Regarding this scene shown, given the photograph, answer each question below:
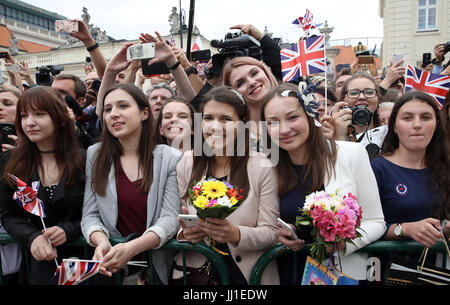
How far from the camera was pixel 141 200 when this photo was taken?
7.47 feet

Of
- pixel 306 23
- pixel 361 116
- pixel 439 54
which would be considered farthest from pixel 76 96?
pixel 439 54

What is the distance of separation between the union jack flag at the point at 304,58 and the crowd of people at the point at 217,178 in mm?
763

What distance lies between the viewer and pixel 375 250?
1.97 meters

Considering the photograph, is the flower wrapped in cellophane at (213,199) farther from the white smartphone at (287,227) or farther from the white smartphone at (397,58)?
the white smartphone at (397,58)

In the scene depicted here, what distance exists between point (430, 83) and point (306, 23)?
3.71 m

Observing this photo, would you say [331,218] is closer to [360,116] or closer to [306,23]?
[360,116]

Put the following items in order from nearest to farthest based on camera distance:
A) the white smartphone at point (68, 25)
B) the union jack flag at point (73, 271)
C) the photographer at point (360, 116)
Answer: the union jack flag at point (73, 271) < the photographer at point (360, 116) < the white smartphone at point (68, 25)

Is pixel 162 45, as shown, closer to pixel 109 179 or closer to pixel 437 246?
pixel 109 179

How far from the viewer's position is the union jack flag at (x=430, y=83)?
3080 millimetres

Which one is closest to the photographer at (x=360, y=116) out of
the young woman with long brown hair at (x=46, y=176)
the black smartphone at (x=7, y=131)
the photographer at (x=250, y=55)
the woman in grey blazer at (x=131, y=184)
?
the photographer at (x=250, y=55)

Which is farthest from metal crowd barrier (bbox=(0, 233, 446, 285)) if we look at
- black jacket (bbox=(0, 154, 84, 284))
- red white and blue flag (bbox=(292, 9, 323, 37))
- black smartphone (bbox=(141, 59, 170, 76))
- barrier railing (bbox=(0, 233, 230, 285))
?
red white and blue flag (bbox=(292, 9, 323, 37))

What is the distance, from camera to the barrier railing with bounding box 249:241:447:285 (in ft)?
6.41

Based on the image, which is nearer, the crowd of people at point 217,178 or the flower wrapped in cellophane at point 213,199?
the flower wrapped in cellophane at point 213,199
